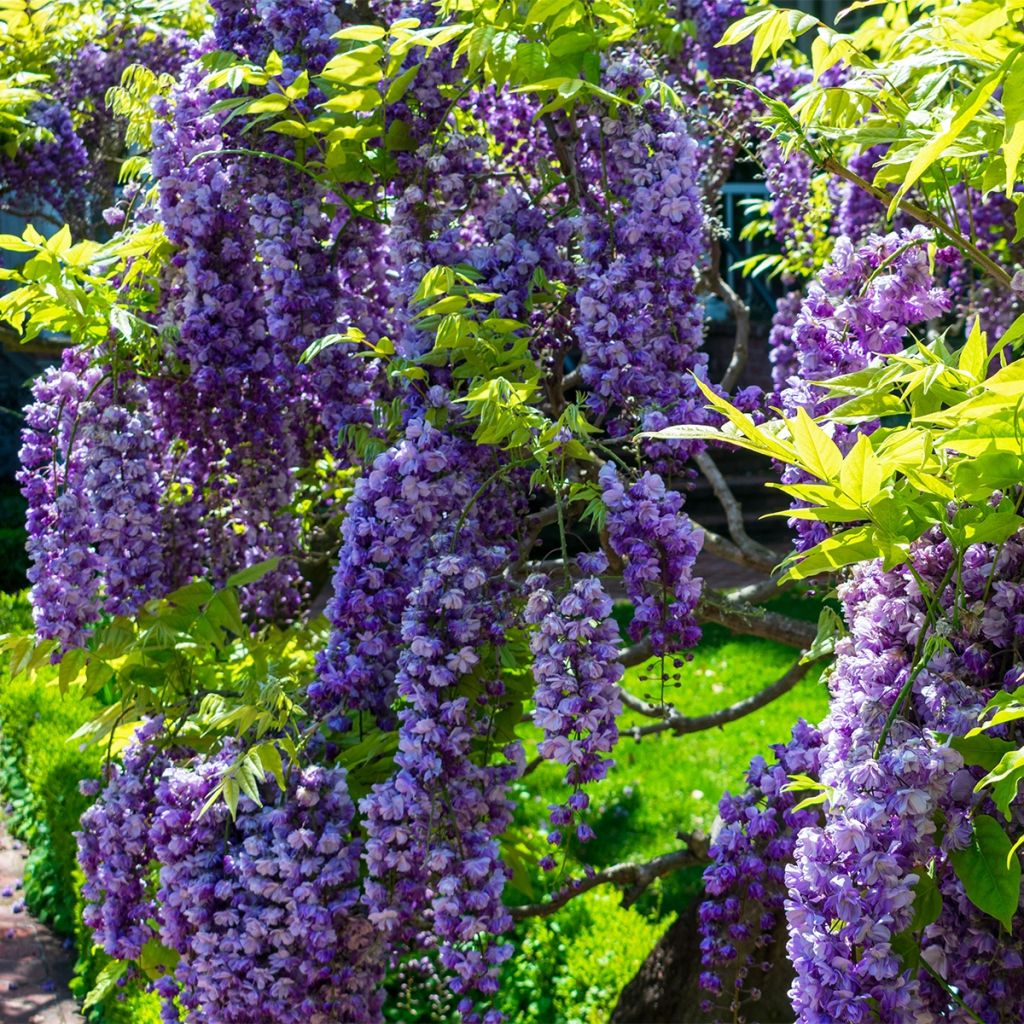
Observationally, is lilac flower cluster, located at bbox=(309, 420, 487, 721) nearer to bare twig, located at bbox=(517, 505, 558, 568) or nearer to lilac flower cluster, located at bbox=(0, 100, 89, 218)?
bare twig, located at bbox=(517, 505, 558, 568)

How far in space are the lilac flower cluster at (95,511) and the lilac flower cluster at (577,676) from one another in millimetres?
1223

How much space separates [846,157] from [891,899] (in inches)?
99.7

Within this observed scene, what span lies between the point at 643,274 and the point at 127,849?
1542mm

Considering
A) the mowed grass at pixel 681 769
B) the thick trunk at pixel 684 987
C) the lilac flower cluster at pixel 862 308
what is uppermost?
the lilac flower cluster at pixel 862 308

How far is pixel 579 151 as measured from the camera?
9.12ft

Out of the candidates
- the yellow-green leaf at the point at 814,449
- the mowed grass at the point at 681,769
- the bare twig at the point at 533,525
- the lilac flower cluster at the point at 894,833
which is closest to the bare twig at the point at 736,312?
the mowed grass at the point at 681,769

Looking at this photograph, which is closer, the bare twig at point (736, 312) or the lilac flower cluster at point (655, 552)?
the lilac flower cluster at point (655, 552)

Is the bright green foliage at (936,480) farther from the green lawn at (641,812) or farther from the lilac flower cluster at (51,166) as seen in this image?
the lilac flower cluster at (51,166)

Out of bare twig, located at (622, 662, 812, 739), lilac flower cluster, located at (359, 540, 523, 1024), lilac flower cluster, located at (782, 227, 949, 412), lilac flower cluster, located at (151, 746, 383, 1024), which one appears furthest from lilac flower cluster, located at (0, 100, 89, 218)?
lilac flower cluster, located at (782, 227, 949, 412)

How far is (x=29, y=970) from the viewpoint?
582 cm

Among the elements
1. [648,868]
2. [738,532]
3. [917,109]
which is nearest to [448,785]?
[917,109]

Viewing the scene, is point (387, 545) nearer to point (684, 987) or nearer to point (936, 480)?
point (936, 480)

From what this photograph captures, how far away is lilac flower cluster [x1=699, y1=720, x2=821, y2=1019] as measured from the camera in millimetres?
2412

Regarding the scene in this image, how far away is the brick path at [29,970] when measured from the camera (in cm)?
531
